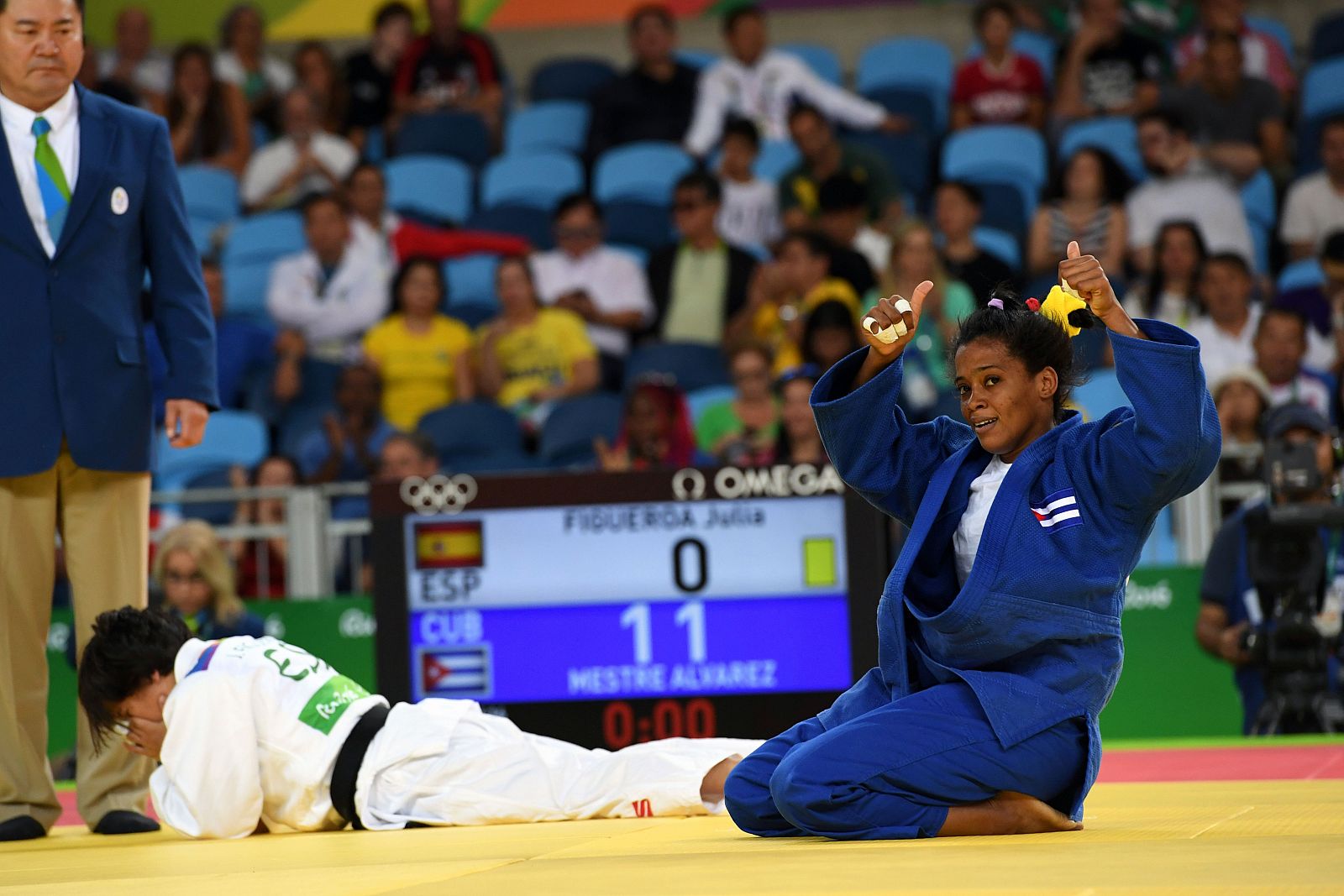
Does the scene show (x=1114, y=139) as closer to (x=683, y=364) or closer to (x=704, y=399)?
(x=683, y=364)

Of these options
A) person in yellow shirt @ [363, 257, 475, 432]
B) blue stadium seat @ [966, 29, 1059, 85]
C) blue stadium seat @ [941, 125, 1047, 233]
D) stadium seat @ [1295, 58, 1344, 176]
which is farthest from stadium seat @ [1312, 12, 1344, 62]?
person in yellow shirt @ [363, 257, 475, 432]

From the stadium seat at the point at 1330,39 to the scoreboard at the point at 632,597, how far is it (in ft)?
19.1

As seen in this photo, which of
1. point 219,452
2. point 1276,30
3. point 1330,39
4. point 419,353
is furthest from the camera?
point 1276,30

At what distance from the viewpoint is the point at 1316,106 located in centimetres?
950

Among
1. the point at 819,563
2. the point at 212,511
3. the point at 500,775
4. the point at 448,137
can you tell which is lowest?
the point at 500,775

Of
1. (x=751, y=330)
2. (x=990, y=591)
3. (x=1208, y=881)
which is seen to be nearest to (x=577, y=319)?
(x=751, y=330)

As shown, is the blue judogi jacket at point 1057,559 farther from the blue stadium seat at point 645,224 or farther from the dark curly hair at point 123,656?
the blue stadium seat at point 645,224

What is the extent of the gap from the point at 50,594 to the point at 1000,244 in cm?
584

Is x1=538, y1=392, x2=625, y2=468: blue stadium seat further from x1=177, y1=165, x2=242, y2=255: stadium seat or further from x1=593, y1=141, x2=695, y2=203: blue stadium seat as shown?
x1=177, y1=165, x2=242, y2=255: stadium seat

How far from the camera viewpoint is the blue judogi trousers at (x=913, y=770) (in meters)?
3.14

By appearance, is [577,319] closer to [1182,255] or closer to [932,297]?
[932,297]

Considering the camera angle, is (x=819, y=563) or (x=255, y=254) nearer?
(x=819, y=563)

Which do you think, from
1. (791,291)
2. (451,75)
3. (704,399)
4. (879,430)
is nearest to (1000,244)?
(791,291)

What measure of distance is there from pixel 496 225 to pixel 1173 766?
597cm
